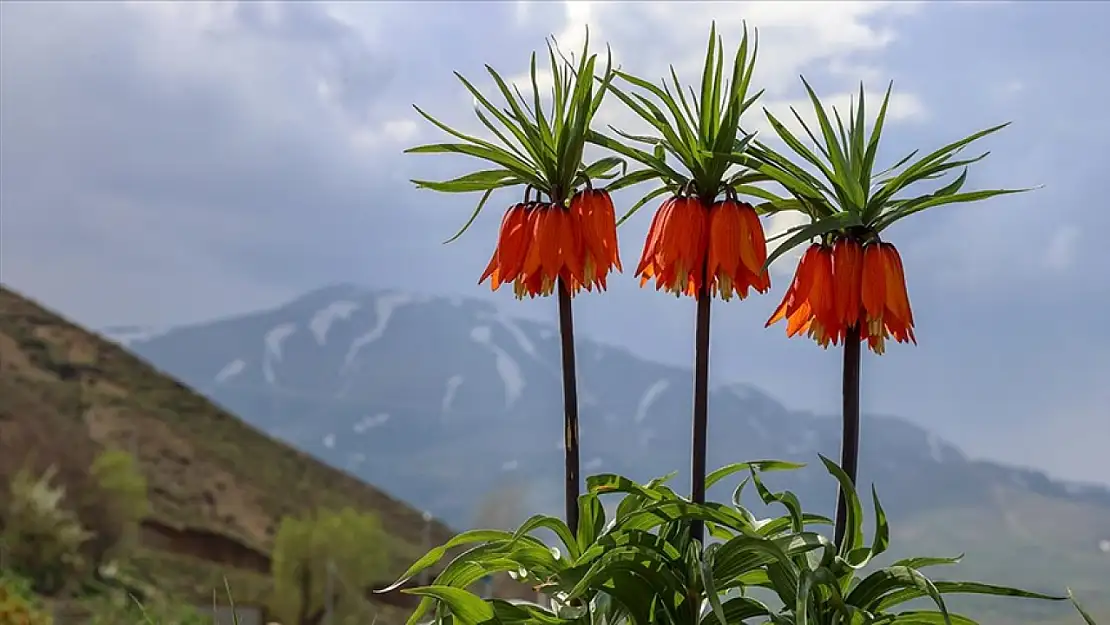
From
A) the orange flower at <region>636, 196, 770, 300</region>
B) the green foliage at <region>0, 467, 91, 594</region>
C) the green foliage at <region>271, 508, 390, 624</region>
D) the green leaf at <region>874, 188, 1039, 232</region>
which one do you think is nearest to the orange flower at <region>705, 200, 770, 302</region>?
the orange flower at <region>636, 196, 770, 300</region>

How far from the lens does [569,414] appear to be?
78.8 inches

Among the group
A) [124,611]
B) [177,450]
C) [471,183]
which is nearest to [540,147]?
[471,183]

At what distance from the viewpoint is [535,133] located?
1.99 m

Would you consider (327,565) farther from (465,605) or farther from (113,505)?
(465,605)

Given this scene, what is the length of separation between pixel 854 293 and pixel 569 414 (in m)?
0.51

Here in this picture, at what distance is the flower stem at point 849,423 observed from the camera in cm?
189

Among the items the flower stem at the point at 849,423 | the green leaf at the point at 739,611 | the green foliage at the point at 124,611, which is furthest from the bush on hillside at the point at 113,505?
the flower stem at the point at 849,423

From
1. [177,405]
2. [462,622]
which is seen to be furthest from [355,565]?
[462,622]

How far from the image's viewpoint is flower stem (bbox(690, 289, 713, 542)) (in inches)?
74.7

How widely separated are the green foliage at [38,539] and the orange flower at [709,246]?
5.25 meters

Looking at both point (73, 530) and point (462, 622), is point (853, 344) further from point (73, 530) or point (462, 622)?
point (73, 530)

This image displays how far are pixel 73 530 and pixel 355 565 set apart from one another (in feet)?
7.85

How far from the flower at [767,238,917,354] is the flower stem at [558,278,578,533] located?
1.26 feet

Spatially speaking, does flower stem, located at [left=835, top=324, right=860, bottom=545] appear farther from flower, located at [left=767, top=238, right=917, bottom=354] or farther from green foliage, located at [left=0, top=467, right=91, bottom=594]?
green foliage, located at [left=0, top=467, right=91, bottom=594]
